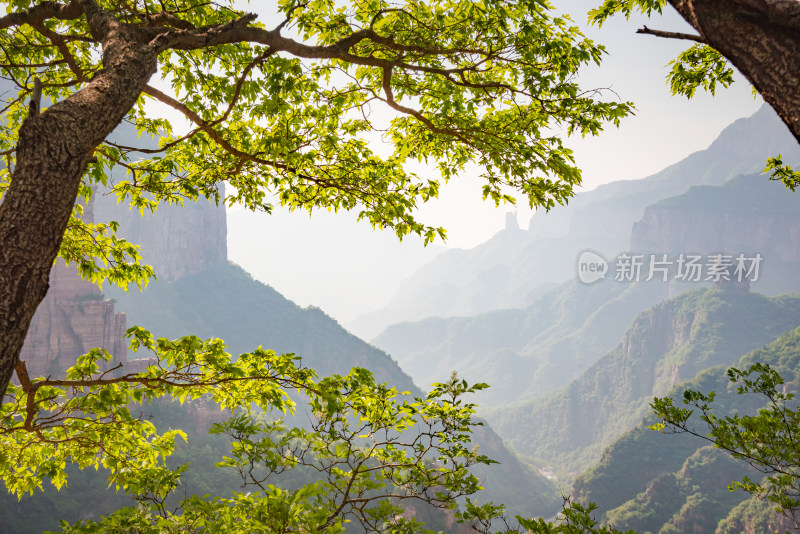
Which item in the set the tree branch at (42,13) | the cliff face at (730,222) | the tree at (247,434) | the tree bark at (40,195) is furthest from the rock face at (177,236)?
the cliff face at (730,222)

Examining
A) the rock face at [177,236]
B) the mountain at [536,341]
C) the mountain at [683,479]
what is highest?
the rock face at [177,236]

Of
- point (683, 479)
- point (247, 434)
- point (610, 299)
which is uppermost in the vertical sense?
point (610, 299)

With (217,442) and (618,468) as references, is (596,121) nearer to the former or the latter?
(217,442)

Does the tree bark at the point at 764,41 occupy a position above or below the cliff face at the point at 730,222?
below

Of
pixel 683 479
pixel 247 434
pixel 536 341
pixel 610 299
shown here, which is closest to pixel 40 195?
pixel 247 434

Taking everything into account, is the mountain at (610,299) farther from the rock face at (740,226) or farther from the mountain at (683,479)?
the mountain at (683,479)

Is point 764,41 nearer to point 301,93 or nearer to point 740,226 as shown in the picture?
point 301,93

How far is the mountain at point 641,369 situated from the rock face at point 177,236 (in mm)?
82214

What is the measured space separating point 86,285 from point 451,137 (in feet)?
147

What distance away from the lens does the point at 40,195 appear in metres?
2.00

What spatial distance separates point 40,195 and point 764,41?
129 inches

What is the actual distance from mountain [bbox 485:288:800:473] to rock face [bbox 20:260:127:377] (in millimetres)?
90131

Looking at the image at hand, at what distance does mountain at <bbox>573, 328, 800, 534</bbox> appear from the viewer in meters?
46.2

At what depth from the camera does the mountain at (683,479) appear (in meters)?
46.2
